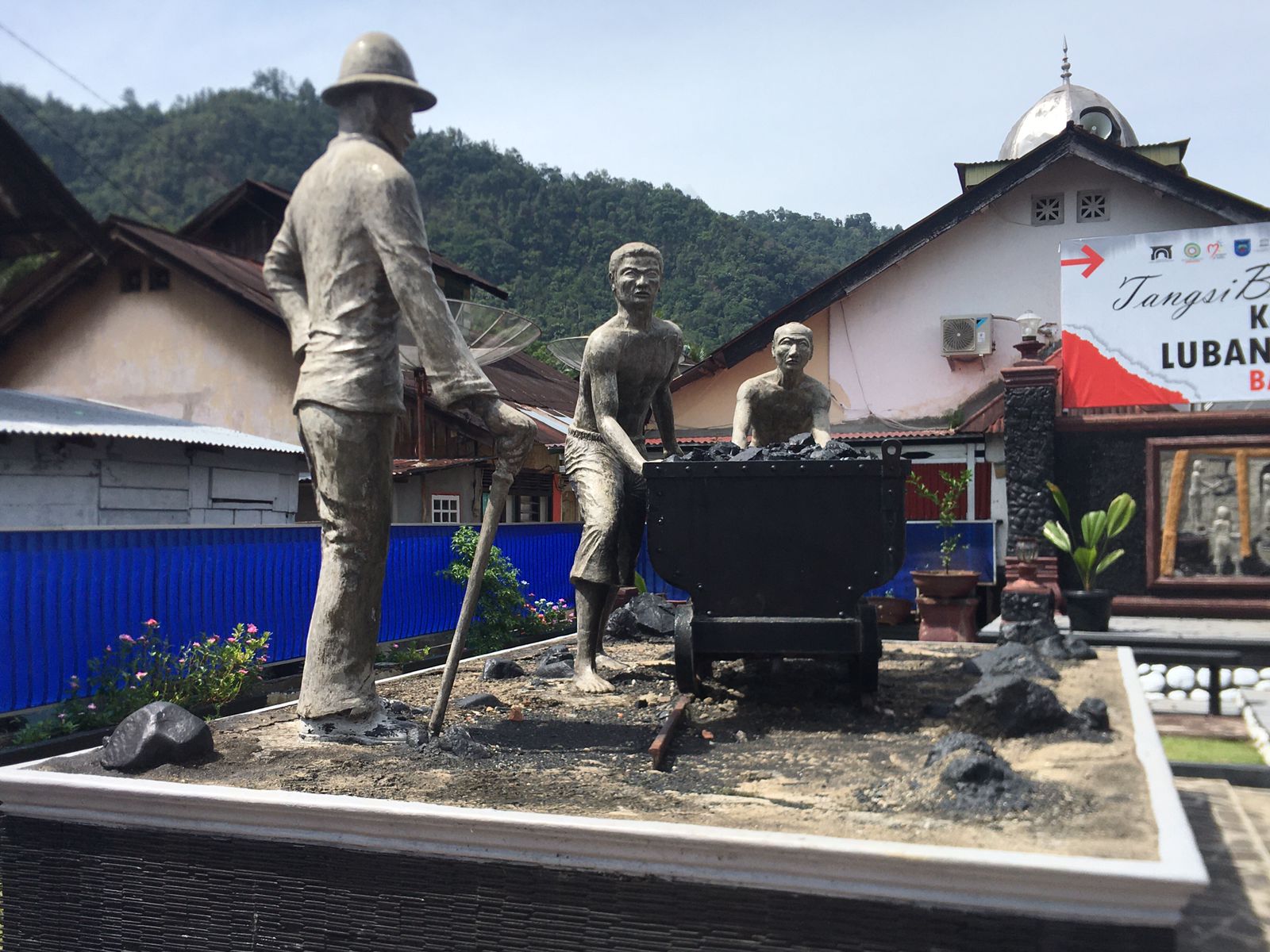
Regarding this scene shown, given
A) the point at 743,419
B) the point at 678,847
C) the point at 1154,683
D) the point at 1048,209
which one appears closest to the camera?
the point at 678,847

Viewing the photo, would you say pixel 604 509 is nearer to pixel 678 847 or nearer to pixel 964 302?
pixel 678 847

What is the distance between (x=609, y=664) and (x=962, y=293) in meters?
12.5

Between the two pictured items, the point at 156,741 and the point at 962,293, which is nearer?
the point at 156,741

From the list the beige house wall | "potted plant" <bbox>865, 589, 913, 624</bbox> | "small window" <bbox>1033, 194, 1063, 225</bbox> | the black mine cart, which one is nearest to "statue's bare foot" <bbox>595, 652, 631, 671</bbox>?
the black mine cart

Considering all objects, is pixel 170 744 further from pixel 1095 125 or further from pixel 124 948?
pixel 1095 125

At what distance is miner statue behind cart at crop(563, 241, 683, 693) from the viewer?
16.4 ft

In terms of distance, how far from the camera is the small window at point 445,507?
17.2 metres

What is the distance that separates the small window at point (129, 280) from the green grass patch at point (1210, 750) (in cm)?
1625

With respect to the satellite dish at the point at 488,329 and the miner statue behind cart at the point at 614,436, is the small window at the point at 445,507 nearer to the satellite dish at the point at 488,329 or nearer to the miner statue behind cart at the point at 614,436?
the satellite dish at the point at 488,329

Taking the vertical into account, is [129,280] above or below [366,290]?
above

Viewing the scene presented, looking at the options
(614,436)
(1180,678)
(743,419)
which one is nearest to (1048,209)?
(1180,678)

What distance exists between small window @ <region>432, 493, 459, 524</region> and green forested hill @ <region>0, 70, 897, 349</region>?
1720cm

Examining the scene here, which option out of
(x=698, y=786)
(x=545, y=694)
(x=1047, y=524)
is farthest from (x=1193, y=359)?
(x=698, y=786)

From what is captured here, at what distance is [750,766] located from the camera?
3490 millimetres
